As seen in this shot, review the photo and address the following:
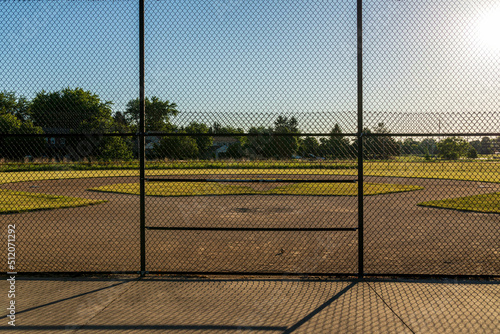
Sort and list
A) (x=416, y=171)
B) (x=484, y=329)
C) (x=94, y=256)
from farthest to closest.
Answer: (x=416, y=171), (x=94, y=256), (x=484, y=329)

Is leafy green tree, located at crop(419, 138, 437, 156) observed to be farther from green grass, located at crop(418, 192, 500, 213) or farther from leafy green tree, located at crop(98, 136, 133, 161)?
green grass, located at crop(418, 192, 500, 213)

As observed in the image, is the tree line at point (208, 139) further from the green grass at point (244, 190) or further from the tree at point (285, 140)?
the green grass at point (244, 190)

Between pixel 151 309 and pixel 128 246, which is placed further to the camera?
pixel 128 246

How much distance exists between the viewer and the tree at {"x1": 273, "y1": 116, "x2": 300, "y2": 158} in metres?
5.32

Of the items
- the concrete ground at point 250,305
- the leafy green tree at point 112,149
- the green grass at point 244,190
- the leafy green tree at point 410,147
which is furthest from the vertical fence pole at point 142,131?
the green grass at point 244,190

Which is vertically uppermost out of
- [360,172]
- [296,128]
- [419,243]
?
[296,128]

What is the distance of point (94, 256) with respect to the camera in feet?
20.7

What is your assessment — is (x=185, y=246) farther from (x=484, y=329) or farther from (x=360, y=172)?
(x=484, y=329)

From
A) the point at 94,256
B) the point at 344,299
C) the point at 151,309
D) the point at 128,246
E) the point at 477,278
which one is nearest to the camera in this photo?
the point at 151,309

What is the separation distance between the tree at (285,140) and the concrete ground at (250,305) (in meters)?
2.31

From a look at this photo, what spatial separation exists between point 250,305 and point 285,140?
3.36 metres

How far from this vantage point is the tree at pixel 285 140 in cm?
532

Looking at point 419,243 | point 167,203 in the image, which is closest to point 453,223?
point 419,243

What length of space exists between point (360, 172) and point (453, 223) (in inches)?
251
